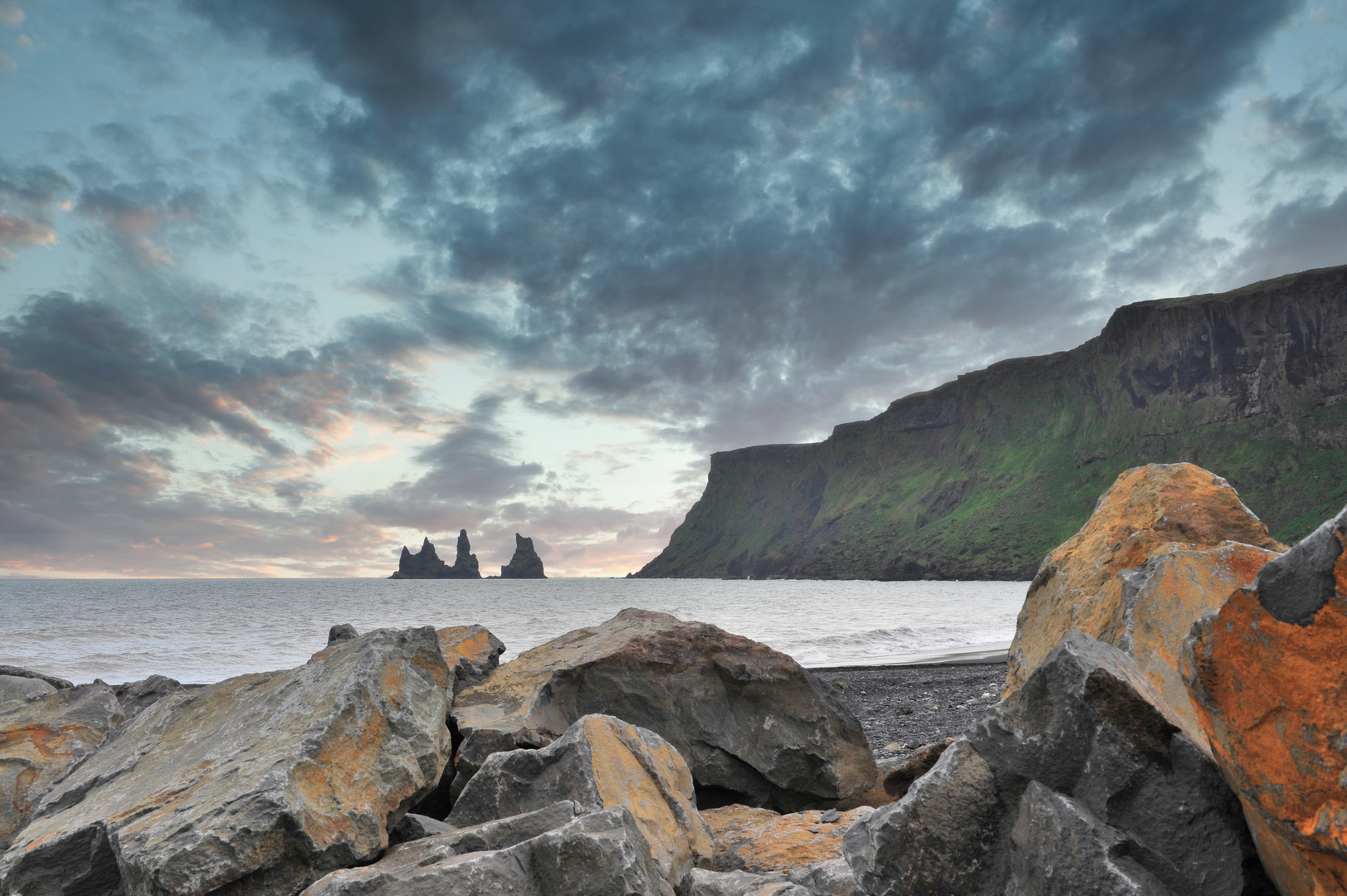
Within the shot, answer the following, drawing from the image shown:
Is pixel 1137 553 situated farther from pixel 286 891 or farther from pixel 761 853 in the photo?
pixel 286 891

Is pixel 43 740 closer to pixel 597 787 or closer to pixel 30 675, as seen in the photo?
pixel 30 675

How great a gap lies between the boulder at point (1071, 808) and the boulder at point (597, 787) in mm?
1526

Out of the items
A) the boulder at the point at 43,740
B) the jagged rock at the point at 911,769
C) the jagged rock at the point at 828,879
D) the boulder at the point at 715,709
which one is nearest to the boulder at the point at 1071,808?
the jagged rock at the point at 828,879

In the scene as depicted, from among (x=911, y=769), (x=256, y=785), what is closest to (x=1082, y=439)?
(x=911, y=769)

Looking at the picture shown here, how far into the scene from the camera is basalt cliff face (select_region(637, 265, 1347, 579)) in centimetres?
9338

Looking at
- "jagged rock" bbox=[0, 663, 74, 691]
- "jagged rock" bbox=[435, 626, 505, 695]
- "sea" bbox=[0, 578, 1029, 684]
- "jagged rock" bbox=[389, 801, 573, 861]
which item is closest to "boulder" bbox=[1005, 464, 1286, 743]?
"jagged rock" bbox=[389, 801, 573, 861]

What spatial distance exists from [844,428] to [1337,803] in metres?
187

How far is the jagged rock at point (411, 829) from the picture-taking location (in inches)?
185

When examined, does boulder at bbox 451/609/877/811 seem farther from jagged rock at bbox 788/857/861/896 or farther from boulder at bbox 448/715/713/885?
jagged rock at bbox 788/857/861/896

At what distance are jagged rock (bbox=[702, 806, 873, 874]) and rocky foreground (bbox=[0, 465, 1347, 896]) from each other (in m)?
0.03

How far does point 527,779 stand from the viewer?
4441 mm

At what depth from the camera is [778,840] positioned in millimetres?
5086

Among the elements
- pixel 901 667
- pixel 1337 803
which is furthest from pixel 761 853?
pixel 901 667

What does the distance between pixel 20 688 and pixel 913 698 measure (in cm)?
1624
